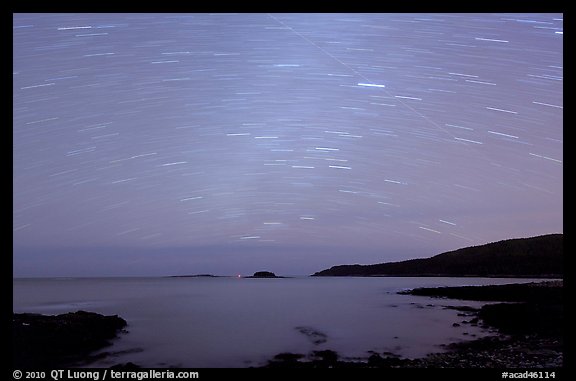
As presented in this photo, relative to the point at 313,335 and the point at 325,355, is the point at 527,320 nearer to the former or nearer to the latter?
the point at 325,355

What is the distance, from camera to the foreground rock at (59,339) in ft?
34.4

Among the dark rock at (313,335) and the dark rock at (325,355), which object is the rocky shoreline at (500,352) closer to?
the dark rock at (325,355)

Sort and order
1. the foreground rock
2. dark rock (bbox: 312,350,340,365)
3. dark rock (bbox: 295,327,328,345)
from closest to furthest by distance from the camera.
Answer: the foreground rock → dark rock (bbox: 312,350,340,365) → dark rock (bbox: 295,327,328,345)

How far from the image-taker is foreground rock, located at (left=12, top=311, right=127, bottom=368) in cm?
1050

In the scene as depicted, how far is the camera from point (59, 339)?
11.8 m

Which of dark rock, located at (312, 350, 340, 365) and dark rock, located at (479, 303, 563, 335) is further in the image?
dark rock, located at (479, 303, 563, 335)

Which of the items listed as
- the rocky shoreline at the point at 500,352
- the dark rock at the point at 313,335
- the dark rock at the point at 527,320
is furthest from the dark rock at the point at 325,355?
the dark rock at the point at 527,320

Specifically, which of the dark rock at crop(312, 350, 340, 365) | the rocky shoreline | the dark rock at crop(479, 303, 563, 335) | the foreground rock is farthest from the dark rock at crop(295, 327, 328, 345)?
the foreground rock

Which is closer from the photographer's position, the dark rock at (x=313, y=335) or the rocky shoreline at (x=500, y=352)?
the rocky shoreline at (x=500, y=352)

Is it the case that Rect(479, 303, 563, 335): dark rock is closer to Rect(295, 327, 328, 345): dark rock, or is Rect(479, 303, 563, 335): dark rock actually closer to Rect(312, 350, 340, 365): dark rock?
Rect(312, 350, 340, 365): dark rock
